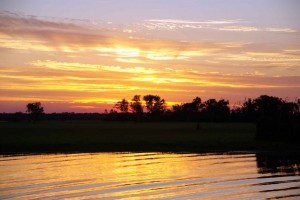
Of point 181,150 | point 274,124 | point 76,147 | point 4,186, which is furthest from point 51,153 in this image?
point 274,124

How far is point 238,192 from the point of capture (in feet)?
73.8

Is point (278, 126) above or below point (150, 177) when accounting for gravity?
above

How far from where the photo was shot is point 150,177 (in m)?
27.8

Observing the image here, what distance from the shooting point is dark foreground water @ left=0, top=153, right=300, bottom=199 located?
72.7 feet

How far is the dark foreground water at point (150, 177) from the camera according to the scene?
2215 cm

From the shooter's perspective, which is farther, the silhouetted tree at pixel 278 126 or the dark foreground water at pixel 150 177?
the silhouetted tree at pixel 278 126

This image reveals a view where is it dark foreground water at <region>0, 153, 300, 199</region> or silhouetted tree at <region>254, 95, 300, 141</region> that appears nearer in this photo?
dark foreground water at <region>0, 153, 300, 199</region>

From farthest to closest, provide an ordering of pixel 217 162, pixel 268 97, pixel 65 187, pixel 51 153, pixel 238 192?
pixel 268 97
pixel 51 153
pixel 217 162
pixel 65 187
pixel 238 192

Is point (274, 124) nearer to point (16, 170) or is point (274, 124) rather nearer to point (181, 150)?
point (181, 150)

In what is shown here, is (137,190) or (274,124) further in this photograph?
Answer: (274,124)

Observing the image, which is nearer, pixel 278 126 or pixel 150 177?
pixel 150 177

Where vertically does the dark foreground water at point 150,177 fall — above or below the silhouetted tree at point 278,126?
below

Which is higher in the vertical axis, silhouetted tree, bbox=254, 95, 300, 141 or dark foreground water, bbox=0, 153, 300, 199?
silhouetted tree, bbox=254, 95, 300, 141

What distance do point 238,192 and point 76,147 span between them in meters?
31.7
